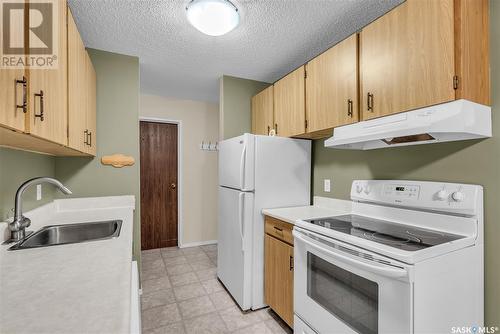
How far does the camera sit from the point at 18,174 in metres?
1.55

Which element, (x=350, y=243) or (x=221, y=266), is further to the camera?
(x=221, y=266)

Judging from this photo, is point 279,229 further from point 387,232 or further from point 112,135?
point 112,135

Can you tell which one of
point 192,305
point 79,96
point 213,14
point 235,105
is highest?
point 213,14

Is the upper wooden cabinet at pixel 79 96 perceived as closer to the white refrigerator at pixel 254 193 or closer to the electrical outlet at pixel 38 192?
the electrical outlet at pixel 38 192

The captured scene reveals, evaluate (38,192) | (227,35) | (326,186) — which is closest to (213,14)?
(227,35)

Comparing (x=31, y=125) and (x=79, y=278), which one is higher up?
(x=31, y=125)

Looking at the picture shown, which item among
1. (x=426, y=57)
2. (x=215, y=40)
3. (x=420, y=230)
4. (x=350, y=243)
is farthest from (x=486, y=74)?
(x=215, y=40)

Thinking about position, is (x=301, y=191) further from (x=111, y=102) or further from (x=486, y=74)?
(x=111, y=102)

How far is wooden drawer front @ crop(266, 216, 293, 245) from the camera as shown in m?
1.87

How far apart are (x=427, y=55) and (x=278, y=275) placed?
1.77m

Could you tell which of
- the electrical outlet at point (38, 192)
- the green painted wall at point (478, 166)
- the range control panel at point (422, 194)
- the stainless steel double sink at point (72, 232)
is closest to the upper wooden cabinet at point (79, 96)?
the electrical outlet at point (38, 192)

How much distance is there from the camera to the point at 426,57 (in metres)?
1.26

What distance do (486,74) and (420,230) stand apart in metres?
0.90

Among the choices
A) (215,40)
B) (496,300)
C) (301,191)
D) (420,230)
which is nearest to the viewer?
(496,300)
